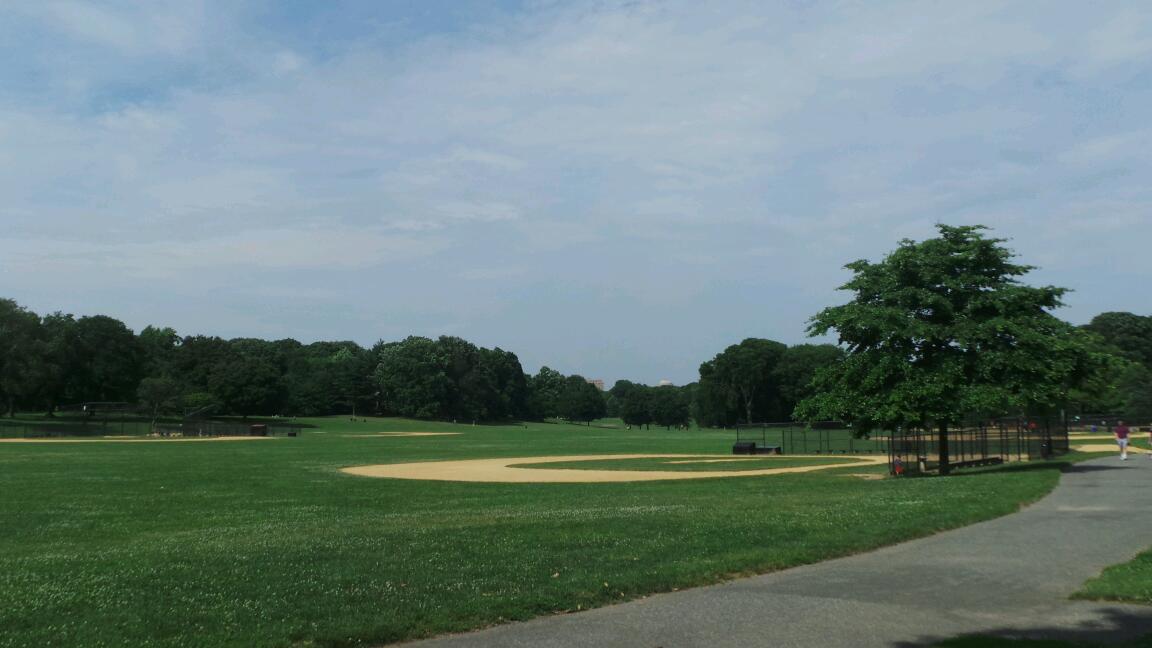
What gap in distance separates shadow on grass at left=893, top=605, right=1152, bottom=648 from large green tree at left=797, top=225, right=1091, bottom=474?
1975 cm

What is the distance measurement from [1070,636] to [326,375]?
560 feet

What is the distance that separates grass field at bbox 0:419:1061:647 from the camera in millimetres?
8695

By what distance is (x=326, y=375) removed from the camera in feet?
562

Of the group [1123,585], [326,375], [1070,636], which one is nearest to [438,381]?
[326,375]

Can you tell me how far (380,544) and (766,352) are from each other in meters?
153

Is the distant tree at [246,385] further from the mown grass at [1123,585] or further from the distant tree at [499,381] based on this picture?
the mown grass at [1123,585]

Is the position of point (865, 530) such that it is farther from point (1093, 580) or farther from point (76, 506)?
point (76, 506)

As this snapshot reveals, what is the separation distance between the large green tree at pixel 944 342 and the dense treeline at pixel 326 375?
218ft

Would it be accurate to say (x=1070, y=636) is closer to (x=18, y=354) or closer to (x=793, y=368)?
(x=18, y=354)

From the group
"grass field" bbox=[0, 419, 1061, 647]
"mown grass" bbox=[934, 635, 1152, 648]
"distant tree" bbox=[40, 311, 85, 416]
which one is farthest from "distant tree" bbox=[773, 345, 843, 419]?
"mown grass" bbox=[934, 635, 1152, 648]

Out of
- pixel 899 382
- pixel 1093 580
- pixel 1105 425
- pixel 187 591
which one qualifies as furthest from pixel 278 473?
pixel 1105 425

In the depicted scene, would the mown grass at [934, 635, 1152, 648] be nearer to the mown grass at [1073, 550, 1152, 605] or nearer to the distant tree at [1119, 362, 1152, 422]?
the mown grass at [1073, 550, 1152, 605]

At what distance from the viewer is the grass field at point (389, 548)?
8695 mm

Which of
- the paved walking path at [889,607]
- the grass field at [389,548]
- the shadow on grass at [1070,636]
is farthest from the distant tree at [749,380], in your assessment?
the shadow on grass at [1070,636]
